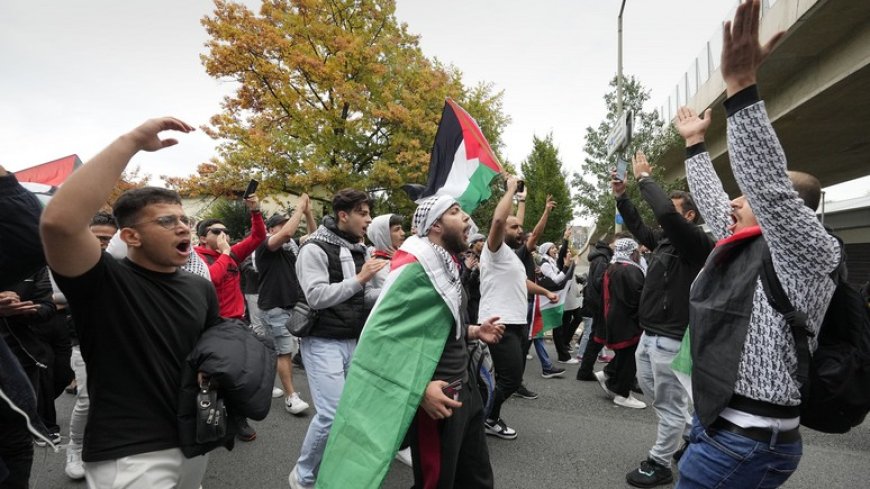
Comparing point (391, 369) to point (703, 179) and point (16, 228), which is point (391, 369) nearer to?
point (16, 228)

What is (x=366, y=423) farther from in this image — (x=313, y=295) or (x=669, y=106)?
(x=669, y=106)

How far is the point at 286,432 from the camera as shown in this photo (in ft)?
15.0

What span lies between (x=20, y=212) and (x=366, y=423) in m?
1.61

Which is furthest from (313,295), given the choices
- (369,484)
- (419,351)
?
(369,484)

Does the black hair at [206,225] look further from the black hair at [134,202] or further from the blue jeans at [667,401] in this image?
the blue jeans at [667,401]

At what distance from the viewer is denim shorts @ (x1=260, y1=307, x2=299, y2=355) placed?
5.48m

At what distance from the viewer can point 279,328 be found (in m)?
5.49

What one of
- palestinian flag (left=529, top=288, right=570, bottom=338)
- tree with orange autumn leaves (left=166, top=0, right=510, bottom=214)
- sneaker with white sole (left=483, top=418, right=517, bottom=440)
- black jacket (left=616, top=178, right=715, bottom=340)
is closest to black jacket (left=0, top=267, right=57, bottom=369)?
sneaker with white sole (left=483, top=418, right=517, bottom=440)

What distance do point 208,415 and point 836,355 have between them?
2.34 meters

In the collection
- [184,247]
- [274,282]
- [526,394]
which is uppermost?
[184,247]

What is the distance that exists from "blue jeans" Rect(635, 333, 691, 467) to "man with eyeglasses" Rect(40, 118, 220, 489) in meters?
3.14

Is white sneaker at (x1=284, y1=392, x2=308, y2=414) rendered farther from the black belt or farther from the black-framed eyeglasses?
the black belt

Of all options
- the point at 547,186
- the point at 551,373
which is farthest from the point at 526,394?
the point at 547,186

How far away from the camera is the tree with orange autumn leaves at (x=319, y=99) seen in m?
14.6
